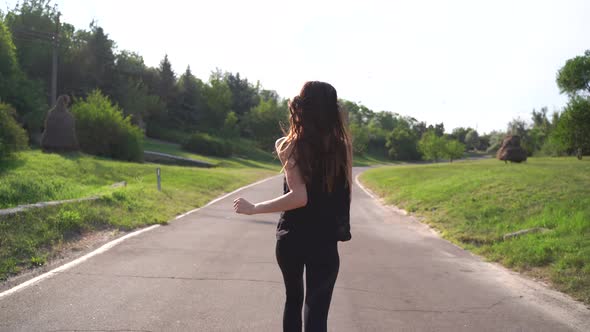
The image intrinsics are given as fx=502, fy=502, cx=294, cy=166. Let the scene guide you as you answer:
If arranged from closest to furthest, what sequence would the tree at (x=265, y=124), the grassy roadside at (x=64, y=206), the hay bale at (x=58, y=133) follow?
1. the grassy roadside at (x=64, y=206)
2. the hay bale at (x=58, y=133)
3. the tree at (x=265, y=124)

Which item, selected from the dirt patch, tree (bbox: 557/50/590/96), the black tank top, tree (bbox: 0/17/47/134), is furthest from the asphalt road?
tree (bbox: 557/50/590/96)

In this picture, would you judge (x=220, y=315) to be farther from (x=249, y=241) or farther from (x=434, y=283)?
(x=249, y=241)

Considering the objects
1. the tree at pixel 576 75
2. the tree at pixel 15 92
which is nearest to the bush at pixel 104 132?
the tree at pixel 15 92

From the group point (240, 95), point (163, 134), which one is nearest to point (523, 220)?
point (163, 134)

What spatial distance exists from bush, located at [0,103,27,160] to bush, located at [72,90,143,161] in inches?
450

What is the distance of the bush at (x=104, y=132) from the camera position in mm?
33938

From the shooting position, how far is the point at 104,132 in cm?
3438

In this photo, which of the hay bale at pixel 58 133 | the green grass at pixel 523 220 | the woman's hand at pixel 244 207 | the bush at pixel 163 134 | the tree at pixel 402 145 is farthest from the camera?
the tree at pixel 402 145

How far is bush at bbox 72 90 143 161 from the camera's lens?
3394 centimetres

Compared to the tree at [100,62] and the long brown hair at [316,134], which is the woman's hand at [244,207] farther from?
the tree at [100,62]

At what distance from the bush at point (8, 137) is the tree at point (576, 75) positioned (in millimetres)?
49592

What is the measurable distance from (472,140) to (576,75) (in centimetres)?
9877

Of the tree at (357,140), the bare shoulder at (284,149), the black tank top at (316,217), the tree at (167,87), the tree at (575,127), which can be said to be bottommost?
the black tank top at (316,217)

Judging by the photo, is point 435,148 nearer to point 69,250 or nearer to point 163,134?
point 163,134
